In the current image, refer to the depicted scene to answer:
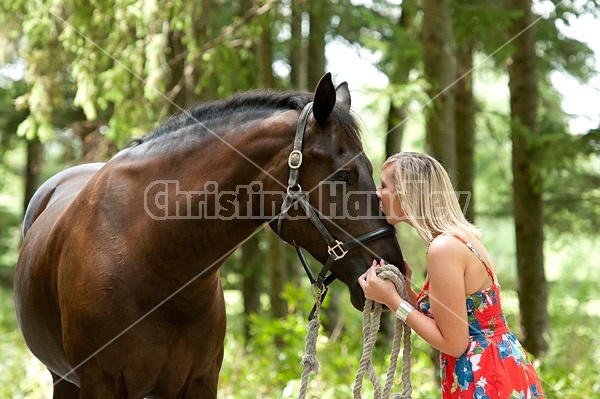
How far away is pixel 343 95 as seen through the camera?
10.3ft

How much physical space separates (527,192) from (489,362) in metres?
5.23

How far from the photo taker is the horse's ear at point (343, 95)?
3028mm

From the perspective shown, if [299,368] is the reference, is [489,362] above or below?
above

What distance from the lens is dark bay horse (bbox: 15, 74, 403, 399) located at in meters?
2.70

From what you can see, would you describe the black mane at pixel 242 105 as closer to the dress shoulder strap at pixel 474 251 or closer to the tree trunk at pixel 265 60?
the dress shoulder strap at pixel 474 251

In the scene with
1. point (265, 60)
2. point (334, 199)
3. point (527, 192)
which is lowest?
point (334, 199)

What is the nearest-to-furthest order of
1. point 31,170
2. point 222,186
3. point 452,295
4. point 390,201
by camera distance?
1. point 452,295
2. point 390,201
3. point 222,186
4. point 31,170

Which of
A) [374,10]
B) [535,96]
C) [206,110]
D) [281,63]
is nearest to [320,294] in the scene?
[206,110]

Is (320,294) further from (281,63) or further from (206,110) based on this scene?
(281,63)

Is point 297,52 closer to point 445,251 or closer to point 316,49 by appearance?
point 316,49

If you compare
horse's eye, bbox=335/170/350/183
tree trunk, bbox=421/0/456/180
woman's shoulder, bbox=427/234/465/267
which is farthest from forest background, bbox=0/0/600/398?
woman's shoulder, bbox=427/234/465/267

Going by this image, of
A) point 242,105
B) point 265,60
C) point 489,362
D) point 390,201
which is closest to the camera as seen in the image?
point 489,362

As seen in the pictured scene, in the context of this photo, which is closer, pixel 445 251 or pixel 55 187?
pixel 445 251

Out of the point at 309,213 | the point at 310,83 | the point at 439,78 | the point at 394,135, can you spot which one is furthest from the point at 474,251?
the point at 394,135
